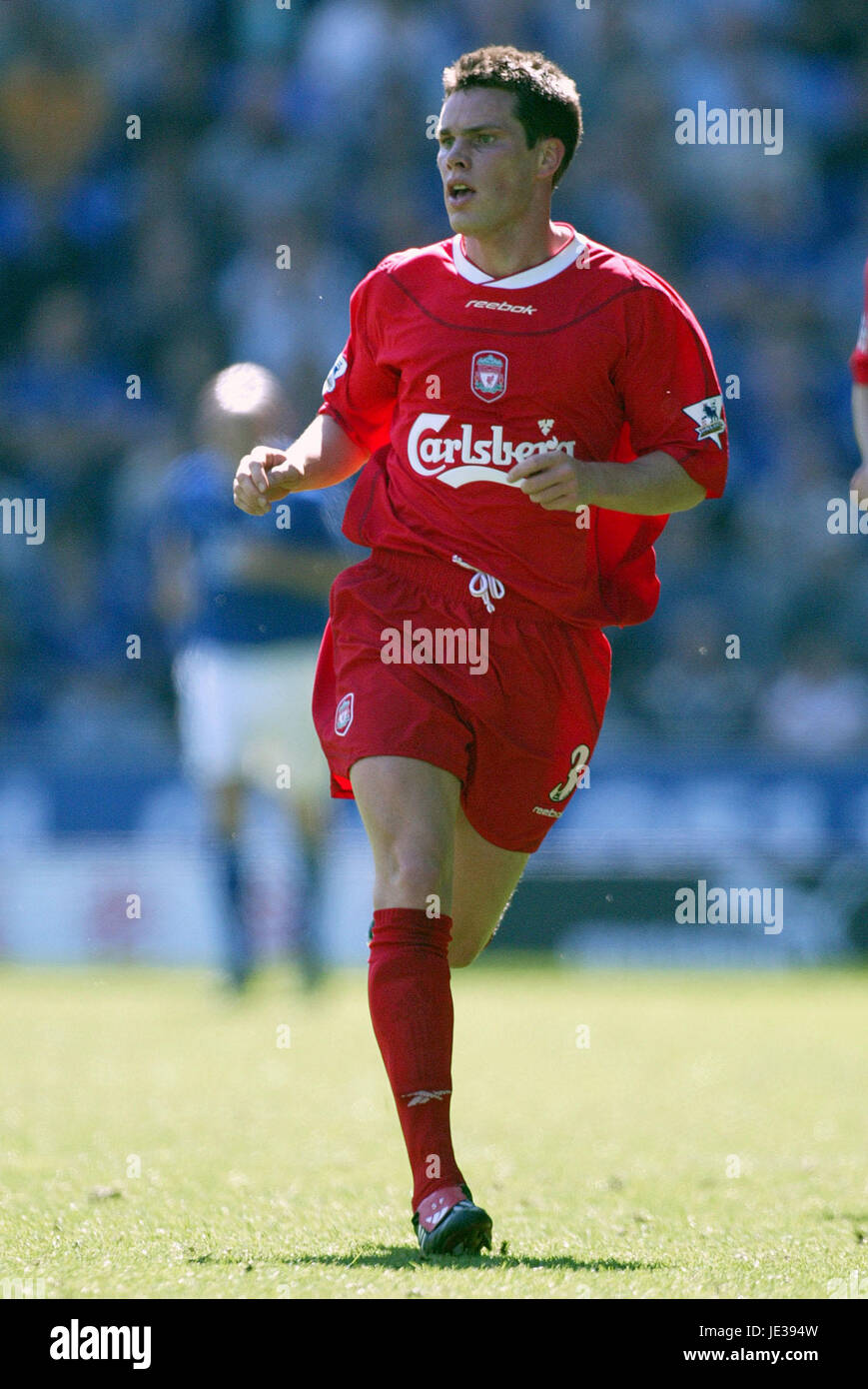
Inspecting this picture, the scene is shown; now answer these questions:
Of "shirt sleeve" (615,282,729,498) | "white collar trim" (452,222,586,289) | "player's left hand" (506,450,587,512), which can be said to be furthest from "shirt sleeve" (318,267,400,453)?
"player's left hand" (506,450,587,512)

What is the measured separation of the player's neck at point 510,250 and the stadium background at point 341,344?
6.46 meters

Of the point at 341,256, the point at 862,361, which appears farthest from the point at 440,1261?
the point at 341,256

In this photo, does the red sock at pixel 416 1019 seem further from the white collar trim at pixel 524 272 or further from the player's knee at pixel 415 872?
the white collar trim at pixel 524 272

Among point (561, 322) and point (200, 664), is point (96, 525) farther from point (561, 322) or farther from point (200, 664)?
point (561, 322)

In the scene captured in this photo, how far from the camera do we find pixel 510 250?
4031 mm

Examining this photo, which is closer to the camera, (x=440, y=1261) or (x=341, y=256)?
(x=440, y=1261)


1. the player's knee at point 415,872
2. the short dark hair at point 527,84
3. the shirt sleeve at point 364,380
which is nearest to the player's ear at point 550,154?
the short dark hair at point 527,84

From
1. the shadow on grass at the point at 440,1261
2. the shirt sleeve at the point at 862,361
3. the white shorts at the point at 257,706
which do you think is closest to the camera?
the shadow on grass at the point at 440,1261

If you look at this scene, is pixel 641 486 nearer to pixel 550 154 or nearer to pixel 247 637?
pixel 550 154

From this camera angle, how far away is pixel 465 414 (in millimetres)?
3979

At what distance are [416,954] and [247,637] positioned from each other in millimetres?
5337

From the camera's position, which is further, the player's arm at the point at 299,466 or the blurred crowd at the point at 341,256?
the blurred crowd at the point at 341,256

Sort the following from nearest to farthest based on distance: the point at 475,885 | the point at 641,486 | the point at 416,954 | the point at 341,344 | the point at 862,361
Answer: the point at 416,954 < the point at 641,486 < the point at 475,885 < the point at 862,361 < the point at 341,344

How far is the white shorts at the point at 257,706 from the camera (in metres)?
8.84
